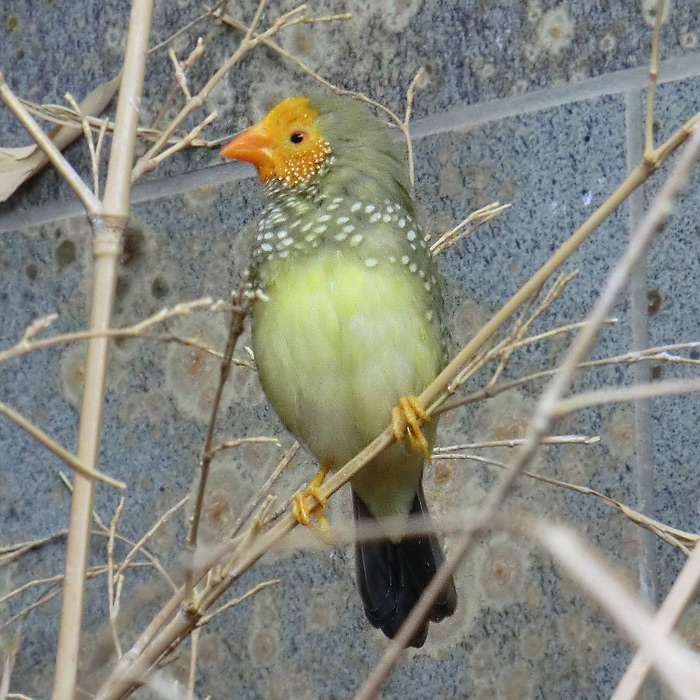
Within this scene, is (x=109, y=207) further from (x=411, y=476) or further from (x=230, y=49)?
(x=230, y=49)

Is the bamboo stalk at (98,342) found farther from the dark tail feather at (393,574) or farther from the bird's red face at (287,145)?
the dark tail feather at (393,574)

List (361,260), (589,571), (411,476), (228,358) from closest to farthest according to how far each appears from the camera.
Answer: (589,571) < (228,358) < (361,260) < (411,476)

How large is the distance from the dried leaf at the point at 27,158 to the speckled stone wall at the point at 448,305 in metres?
0.04

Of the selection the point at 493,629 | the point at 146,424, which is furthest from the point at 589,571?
the point at 146,424

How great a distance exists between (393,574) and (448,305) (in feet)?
1.81

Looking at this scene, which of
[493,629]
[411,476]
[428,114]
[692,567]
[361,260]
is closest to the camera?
[692,567]

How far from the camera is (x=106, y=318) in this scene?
85cm

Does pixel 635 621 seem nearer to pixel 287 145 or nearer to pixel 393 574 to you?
pixel 393 574

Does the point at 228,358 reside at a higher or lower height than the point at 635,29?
higher

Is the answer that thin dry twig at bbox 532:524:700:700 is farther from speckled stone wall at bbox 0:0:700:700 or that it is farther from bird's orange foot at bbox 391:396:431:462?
speckled stone wall at bbox 0:0:700:700

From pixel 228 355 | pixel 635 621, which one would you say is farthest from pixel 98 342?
pixel 635 621

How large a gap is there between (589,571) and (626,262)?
14 centimetres

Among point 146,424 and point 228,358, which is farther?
point 146,424

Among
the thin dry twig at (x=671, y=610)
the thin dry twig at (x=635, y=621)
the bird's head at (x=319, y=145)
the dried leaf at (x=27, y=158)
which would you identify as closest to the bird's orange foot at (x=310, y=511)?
the bird's head at (x=319, y=145)
